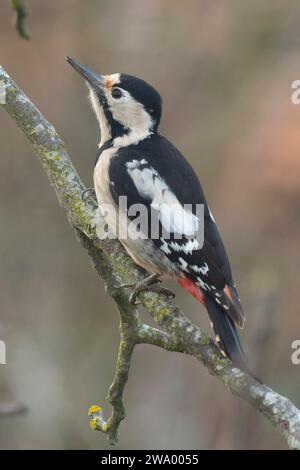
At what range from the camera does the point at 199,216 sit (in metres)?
4.16

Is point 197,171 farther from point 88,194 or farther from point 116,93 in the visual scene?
point 88,194

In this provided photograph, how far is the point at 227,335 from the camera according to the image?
3.53 metres

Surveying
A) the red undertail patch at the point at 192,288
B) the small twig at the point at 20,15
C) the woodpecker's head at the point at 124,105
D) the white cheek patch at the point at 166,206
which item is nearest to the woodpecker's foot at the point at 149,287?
the red undertail patch at the point at 192,288

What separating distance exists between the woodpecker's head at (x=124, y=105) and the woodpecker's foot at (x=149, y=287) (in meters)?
0.90

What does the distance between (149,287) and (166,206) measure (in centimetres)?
52

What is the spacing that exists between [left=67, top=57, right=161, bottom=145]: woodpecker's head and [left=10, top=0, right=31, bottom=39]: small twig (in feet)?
6.20

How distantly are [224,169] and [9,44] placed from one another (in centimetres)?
209

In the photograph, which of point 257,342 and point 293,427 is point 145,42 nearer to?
point 257,342

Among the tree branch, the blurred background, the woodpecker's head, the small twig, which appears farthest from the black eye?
the blurred background

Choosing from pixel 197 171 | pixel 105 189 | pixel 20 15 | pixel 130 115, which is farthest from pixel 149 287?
pixel 197 171

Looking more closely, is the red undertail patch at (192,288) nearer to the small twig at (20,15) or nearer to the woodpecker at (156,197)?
the woodpecker at (156,197)

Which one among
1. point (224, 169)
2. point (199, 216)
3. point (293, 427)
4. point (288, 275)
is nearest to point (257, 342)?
point (199, 216)

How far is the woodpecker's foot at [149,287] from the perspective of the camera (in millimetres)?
3585
